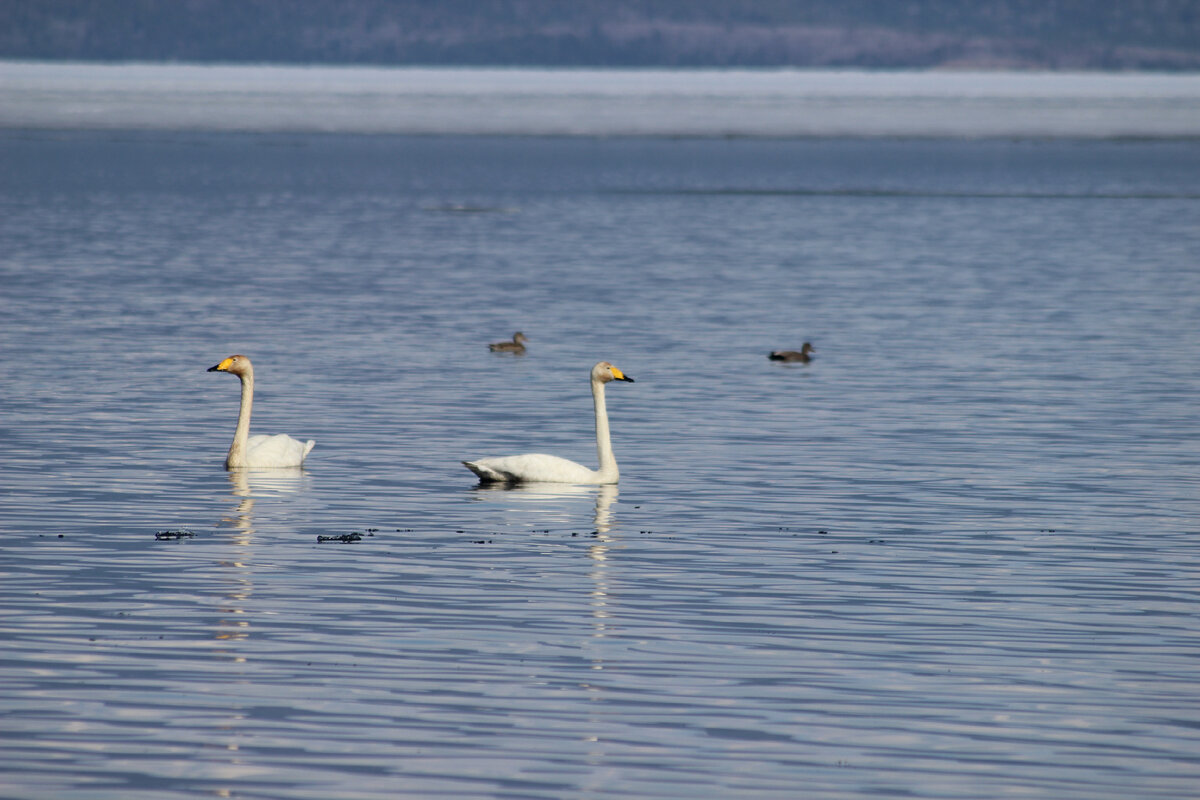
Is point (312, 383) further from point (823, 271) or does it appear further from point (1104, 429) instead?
point (823, 271)

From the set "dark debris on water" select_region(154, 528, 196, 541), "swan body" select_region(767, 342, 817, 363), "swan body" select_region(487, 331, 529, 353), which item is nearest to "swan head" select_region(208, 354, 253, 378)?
"dark debris on water" select_region(154, 528, 196, 541)

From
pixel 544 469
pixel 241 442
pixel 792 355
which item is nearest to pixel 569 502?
pixel 544 469

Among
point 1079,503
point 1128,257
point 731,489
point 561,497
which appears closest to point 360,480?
point 561,497

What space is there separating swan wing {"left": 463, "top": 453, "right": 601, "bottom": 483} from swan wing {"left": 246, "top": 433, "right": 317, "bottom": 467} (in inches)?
77.6

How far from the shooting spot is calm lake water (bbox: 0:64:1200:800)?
11.5 meters

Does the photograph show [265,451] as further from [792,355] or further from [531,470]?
[792,355]

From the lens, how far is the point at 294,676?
1291cm

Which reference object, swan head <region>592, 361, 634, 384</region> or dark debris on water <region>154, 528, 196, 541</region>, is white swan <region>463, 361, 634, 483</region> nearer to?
swan head <region>592, 361, 634, 384</region>

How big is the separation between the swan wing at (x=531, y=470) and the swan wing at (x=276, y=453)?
6.47ft

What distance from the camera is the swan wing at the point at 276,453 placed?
2169 centimetres

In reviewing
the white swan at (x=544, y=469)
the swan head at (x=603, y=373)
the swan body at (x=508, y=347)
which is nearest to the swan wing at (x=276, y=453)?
the white swan at (x=544, y=469)

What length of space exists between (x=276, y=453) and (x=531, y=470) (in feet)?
8.86

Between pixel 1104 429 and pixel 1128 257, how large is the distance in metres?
35.8

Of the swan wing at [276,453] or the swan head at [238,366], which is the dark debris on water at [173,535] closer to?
the swan wing at [276,453]
